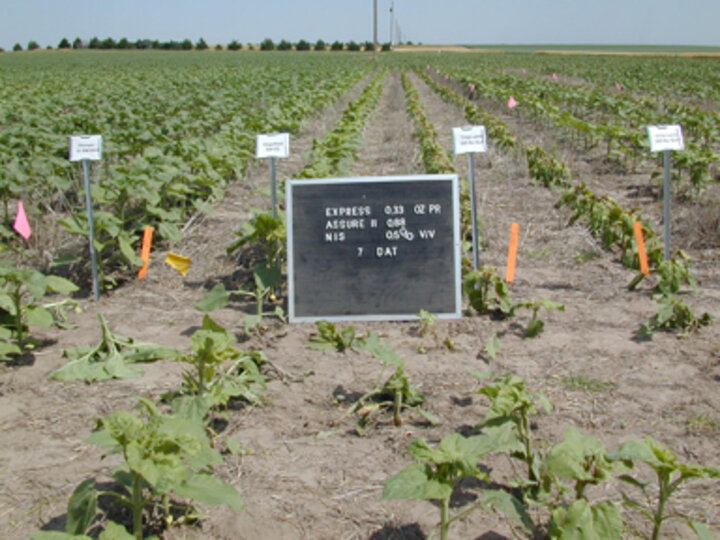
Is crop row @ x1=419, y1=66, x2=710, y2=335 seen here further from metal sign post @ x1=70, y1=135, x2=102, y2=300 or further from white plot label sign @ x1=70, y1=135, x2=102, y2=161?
white plot label sign @ x1=70, y1=135, x2=102, y2=161

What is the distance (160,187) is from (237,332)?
219 cm

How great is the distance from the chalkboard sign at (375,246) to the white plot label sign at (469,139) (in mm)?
379

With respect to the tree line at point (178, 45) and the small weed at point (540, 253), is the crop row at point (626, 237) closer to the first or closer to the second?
the small weed at point (540, 253)

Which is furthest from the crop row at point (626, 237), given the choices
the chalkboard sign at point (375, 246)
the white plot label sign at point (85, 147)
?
the white plot label sign at point (85, 147)

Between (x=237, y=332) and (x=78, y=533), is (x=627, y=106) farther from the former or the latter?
(x=78, y=533)

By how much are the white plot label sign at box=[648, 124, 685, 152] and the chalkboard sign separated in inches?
62.3

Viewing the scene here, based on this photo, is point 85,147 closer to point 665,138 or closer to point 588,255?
point 588,255

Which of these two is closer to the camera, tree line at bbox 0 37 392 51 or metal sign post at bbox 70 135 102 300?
metal sign post at bbox 70 135 102 300

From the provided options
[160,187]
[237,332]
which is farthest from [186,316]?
[160,187]

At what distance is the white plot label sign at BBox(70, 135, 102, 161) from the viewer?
488 centimetres

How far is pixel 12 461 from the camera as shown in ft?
9.73

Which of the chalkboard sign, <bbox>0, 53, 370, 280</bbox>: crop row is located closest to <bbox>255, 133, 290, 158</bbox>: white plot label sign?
the chalkboard sign

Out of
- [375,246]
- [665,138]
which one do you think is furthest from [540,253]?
[375,246]

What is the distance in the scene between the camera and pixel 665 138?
16.4 ft
